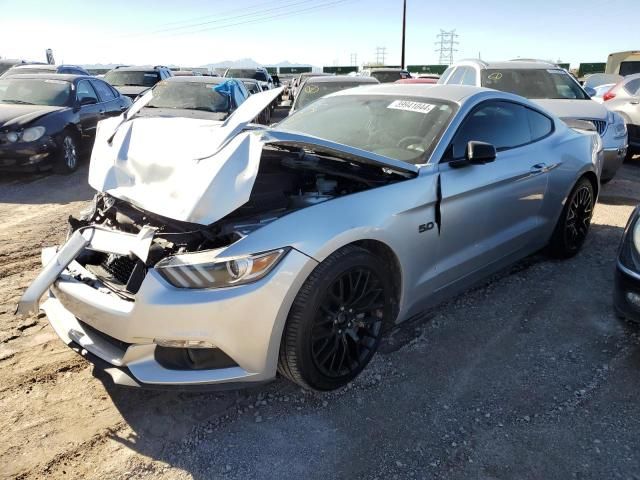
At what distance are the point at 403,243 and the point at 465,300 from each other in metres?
1.28

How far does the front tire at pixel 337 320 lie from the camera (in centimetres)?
244

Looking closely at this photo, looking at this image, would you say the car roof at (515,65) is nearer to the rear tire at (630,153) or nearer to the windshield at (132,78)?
the rear tire at (630,153)

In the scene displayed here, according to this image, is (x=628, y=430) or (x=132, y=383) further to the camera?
(x=628, y=430)

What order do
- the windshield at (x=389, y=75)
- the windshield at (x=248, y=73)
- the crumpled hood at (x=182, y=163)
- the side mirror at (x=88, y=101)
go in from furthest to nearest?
the windshield at (x=248, y=73), the windshield at (x=389, y=75), the side mirror at (x=88, y=101), the crumpled hood at (x=182, y=163)

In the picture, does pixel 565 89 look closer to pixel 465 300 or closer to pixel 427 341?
pixel 465 300

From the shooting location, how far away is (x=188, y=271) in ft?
7.52

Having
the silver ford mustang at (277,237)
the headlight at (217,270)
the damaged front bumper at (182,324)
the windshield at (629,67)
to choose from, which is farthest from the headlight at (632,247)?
the windshield at (629,67)

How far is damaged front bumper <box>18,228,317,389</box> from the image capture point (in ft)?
7.34

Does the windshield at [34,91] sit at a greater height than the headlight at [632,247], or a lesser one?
greater

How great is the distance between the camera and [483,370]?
3021 millimetres

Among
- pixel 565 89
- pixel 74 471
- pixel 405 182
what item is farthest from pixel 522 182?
pixel 565 89

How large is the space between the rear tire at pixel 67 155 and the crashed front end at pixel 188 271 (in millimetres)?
5662

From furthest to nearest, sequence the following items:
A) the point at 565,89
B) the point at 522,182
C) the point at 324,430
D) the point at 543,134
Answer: the point at 565,89 < the point at 543,134 < the point at 522,182 < the point at 324,430

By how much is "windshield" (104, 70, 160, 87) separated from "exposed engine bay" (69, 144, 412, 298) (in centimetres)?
1269
